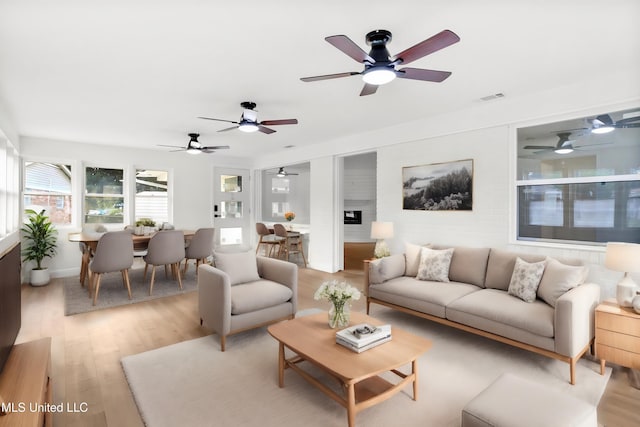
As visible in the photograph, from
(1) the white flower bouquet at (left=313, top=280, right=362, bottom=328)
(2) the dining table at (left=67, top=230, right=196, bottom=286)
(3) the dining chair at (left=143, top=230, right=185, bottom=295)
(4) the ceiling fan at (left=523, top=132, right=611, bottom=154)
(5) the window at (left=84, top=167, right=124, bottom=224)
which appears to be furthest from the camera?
(5) the window at (left=84, top=167, right=124, bottom=224)

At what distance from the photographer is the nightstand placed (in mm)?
2510

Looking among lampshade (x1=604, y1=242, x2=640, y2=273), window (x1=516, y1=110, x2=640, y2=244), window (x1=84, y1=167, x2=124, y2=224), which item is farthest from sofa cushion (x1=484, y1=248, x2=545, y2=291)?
window (x1=84, y1=167, x2=124, y2=224)

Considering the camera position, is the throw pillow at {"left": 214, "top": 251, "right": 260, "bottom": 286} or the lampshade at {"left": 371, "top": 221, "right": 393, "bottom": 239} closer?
the throw pillow at {"left": 214, "top": 251, "right": 260, "bottom": 286}

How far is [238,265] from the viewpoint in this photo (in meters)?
3.63

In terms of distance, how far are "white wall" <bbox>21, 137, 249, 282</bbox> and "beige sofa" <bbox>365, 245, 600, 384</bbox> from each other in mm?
5120

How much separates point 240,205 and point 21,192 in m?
4.17

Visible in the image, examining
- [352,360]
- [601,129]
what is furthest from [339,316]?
[601,129]

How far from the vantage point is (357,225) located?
999cm

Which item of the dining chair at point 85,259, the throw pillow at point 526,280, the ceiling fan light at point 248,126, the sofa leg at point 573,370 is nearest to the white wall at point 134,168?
the dining chair at point 85,259

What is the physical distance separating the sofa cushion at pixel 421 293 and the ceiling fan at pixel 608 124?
2.05m

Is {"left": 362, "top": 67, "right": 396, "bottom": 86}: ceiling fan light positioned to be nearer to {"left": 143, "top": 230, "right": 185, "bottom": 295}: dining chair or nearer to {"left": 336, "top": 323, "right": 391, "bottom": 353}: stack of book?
{"left": 336, "top": 323, "right": 391, "bottom": 353}: stack of book

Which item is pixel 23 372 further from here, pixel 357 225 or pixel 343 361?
pixel 357 225

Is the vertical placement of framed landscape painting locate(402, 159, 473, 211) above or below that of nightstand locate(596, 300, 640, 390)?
above

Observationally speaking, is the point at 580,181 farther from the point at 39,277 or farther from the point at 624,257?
the point at 39,277
